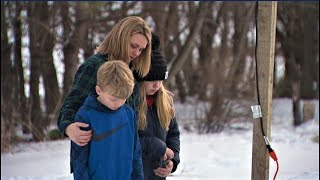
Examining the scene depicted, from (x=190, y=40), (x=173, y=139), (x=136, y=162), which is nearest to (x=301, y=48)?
(x=190, y=40)

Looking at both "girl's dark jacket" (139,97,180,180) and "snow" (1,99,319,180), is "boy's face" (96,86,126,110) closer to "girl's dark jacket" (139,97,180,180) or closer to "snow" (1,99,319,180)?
"girl's dark jacket" (139,97,180,180)

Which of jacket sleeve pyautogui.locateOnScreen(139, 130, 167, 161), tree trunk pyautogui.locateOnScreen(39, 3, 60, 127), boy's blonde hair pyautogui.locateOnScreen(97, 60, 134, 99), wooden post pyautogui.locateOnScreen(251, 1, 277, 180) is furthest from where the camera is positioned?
tree trunk pyautogui.locateOnScreen(39, 3, 60, 127)

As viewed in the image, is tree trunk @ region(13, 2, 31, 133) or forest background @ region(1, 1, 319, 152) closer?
tree trunk @ region(13, 2, 31, 133)

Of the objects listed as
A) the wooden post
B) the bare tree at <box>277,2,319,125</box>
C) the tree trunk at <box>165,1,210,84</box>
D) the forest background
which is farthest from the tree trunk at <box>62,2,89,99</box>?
the wooden post

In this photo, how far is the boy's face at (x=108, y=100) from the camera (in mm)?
2393

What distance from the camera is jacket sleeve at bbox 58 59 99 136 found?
2.56 metres

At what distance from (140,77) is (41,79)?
352 inches

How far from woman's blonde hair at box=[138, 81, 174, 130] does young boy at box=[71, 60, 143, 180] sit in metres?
0.30

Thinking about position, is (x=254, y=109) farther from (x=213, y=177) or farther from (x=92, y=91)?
(x=213, y=177)

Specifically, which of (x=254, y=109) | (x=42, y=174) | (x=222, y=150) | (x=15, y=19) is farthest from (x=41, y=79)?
(x=254, y=109)

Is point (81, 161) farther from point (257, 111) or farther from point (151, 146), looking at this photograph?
point (257, 111)

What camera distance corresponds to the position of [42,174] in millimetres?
5812

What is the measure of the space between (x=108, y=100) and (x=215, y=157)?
5066mm

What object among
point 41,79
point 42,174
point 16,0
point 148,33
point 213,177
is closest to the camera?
point 148,33
